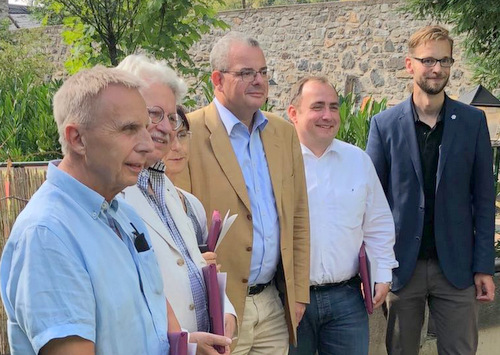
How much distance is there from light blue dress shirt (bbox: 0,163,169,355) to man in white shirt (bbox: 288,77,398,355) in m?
1.83

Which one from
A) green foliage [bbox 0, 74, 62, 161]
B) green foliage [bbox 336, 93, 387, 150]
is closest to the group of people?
green foliage [bbox 336, 93, 387, 150]

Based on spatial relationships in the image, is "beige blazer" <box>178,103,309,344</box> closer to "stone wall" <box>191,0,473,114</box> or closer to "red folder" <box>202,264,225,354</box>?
"red folder" <box>202,264,225,354</box>

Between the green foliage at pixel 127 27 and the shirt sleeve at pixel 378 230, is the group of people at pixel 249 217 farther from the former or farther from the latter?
the green foliage at pixel 127 27

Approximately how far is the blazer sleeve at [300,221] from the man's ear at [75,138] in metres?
1.79

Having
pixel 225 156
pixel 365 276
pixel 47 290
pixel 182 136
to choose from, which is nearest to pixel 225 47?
pixel 225 156

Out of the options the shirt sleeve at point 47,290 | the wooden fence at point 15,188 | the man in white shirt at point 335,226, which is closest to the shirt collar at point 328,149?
the man in white shirt at point 335,226

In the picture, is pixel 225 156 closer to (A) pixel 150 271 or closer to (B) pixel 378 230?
(B) pixel 378 230

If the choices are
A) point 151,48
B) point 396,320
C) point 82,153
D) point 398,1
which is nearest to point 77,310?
point 82,153

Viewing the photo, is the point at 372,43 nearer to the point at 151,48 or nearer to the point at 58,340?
the point at 151,48

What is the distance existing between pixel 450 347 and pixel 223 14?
14.7 metres

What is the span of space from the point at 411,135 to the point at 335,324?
113 centimetres

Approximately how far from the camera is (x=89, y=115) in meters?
1.86

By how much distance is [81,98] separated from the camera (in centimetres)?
186

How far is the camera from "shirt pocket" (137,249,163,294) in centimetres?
200
